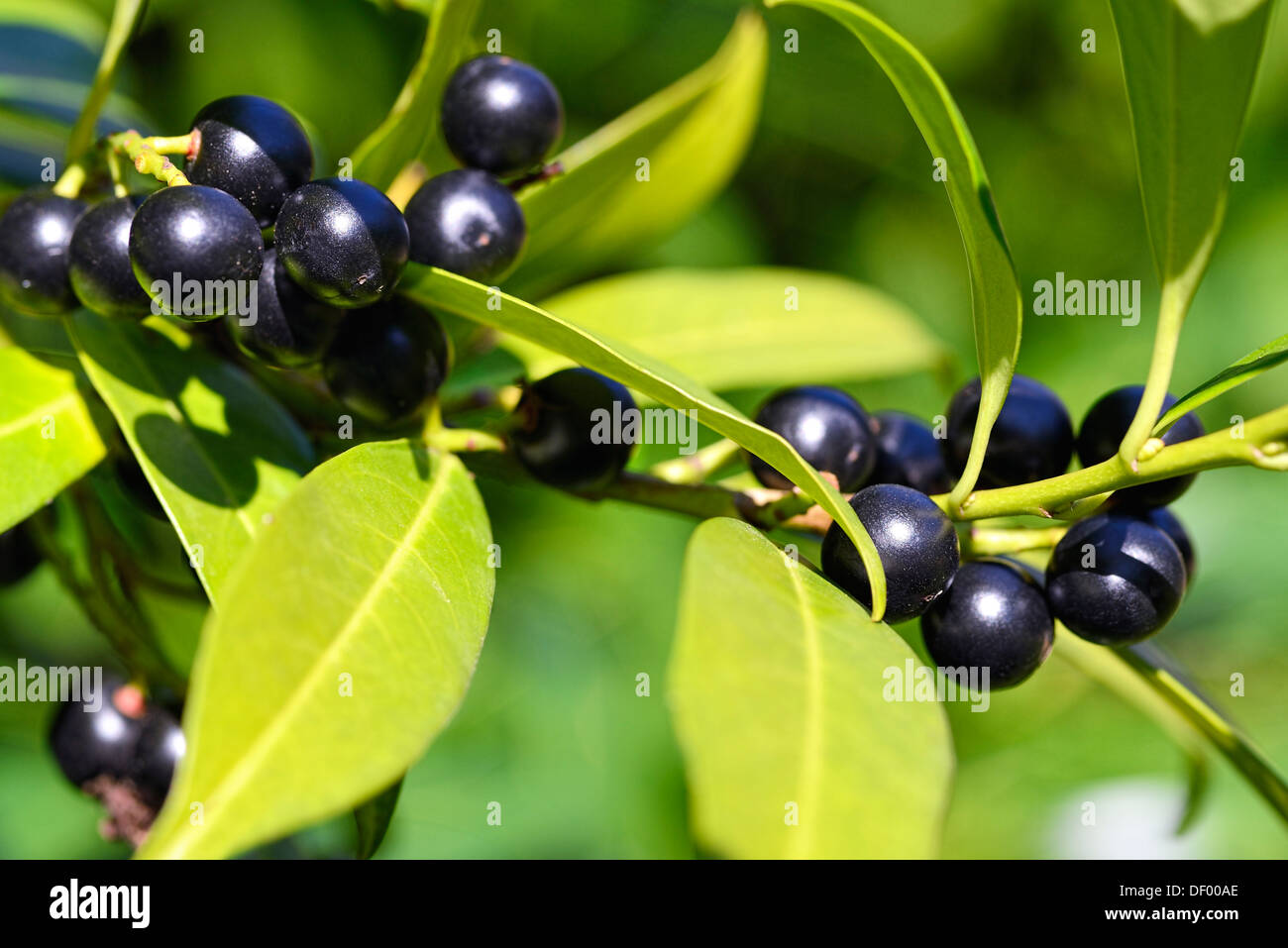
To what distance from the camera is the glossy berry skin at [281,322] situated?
1061 mm

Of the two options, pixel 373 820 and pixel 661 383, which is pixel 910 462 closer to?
pixel 661 383

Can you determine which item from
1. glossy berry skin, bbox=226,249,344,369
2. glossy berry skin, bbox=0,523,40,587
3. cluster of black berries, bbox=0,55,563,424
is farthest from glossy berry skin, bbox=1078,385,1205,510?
glossy berry skin, bbox=0,523,40,587

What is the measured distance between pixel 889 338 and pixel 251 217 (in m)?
1.15

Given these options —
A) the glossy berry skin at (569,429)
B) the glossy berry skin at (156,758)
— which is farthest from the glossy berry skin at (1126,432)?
the glossy berry skin at (156,758)

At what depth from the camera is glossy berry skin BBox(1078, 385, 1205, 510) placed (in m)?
1.14

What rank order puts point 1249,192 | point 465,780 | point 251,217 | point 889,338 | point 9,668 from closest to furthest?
point 251,217 → point 889,338 → point 9,668 → point 465,780 → point 1249,192

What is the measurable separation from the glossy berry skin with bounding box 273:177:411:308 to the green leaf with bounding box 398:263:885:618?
6 centimetres

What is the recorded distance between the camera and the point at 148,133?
1.69 meters

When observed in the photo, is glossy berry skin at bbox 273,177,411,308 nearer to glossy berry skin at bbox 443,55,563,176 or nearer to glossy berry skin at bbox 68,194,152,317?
glossy berry skin at bbox 68,194,152,317

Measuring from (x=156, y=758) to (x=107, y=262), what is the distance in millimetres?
803

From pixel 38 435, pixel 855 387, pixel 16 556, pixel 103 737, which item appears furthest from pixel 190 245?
pixel 855 387

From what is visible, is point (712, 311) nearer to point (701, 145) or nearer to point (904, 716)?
point (701, 145)
